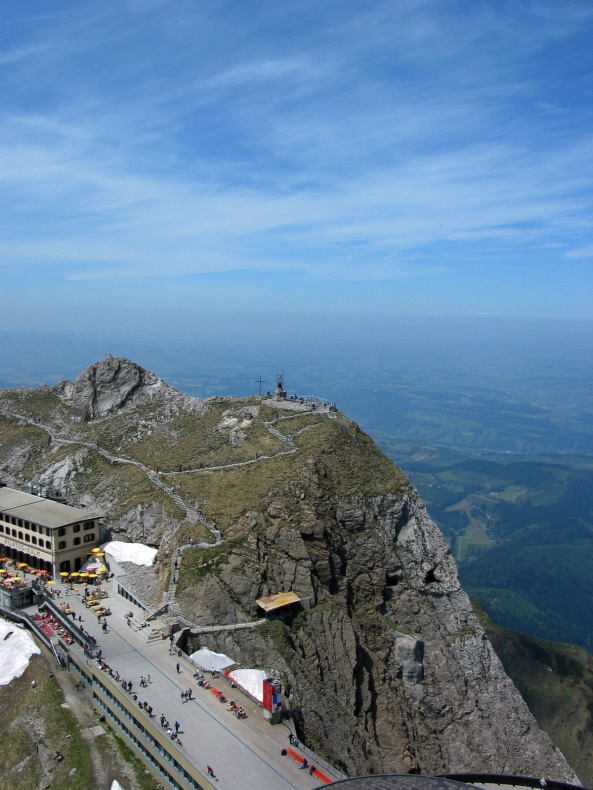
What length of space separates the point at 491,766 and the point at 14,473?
238 ft

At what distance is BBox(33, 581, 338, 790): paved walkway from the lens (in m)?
37.8

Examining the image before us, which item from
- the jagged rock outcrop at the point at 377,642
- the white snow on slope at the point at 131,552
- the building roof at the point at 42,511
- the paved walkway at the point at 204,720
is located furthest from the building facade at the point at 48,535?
the jagged rock outcrop at the point at 377,642

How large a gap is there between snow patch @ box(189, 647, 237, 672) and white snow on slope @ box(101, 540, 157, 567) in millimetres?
17697

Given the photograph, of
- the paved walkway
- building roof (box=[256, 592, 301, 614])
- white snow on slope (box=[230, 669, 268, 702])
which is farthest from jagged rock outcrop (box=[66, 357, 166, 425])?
white snow on slope (box=[230, 669, 268, 702])

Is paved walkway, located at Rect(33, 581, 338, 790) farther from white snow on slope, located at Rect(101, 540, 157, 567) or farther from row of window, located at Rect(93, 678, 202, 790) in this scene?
A: white snow on slope, located at Rect(101, 540, 157, 567)

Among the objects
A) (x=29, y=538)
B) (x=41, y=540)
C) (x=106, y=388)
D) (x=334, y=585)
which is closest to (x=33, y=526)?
(x=29, y=538)

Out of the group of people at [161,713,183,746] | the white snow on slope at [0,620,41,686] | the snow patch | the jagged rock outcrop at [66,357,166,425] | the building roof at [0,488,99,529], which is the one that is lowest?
the white snow on slope at [0,620,41,686]

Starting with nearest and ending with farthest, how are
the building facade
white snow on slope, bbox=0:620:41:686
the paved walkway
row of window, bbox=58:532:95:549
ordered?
the paved walkway < white snow on slope, bbox=0:620:41:686 < the building facade < row of window, bbox=58:532:95:549

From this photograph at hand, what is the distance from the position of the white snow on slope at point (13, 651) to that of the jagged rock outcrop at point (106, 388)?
49036 mm

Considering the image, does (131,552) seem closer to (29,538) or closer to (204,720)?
(29,538)

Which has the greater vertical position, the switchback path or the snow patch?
the switchback path

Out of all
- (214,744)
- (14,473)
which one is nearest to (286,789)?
(214,744)

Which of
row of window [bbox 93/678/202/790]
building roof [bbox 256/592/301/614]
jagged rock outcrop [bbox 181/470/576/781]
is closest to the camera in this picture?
row of window [bbox 93/678/202/790]

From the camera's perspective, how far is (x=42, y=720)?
4719 centimetres
